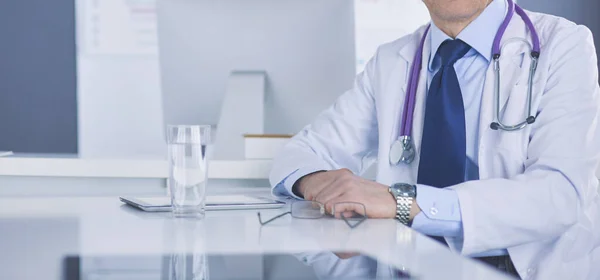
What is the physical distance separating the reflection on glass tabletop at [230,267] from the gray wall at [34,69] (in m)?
3.88

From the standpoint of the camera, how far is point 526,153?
151 centimetres

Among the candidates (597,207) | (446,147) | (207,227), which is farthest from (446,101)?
(207,227)

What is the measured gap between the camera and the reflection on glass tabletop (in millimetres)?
749

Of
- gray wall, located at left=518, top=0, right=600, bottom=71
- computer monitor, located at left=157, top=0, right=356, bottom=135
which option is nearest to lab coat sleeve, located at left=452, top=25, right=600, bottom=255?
computer monitor, located at left=157, top=0, right=356, bottom=135

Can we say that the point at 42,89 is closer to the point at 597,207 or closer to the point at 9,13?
the point at 9,13

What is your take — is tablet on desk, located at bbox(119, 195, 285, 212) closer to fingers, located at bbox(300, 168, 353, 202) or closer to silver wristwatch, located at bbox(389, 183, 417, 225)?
fingers, located at bbox(300, 168, 353, 202)

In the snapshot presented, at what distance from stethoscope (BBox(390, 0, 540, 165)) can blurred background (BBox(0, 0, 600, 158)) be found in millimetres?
2698

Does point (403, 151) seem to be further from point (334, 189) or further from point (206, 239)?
point (206, 239)

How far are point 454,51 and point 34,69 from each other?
11.3 feet

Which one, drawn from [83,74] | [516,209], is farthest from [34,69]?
[516,209]

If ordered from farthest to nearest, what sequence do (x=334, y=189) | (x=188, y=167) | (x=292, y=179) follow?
(x=292, y=179), (x=334, y=189), (x=188, y=167)

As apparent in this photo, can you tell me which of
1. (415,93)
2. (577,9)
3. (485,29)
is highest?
(577,9)

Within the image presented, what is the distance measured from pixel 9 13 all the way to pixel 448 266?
4.24 metres

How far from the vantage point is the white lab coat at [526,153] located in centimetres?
132
